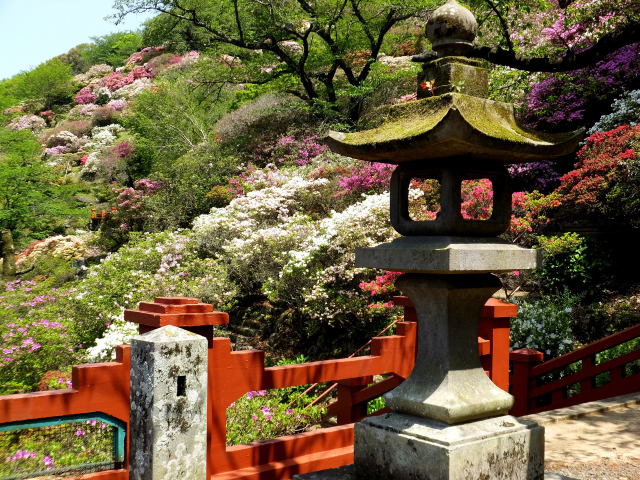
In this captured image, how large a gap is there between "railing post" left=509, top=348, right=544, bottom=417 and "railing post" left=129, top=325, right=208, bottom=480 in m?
4.51

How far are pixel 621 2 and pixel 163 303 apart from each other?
30.2ft

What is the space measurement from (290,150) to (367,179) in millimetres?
4997

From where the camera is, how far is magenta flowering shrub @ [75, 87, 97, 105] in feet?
139

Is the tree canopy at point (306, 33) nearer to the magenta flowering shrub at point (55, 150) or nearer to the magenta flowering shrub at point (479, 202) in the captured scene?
the magenta flowering shrub at point (479, 202)

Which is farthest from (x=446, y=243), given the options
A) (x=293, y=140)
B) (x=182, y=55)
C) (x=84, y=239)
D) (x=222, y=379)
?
(x=182, y=55)

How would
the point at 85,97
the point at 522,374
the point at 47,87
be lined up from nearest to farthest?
the point at 522,374 → the point at 85,97 → the point at 47,87

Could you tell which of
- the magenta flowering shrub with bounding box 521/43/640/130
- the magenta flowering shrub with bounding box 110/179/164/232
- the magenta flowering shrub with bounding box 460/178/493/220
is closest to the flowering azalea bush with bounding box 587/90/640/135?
the magenta flowering shrub with bounding box 521/43/640/130

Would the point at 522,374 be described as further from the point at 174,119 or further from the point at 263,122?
the point at 174,119

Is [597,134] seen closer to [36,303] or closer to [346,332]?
[346,332]

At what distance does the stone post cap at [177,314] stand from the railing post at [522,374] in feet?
14.2

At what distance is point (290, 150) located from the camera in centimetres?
1677

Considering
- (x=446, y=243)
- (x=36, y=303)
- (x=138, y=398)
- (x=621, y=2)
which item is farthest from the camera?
(x=36, y=303)

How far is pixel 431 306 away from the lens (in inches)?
132

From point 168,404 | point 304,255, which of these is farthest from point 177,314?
point 304,255
